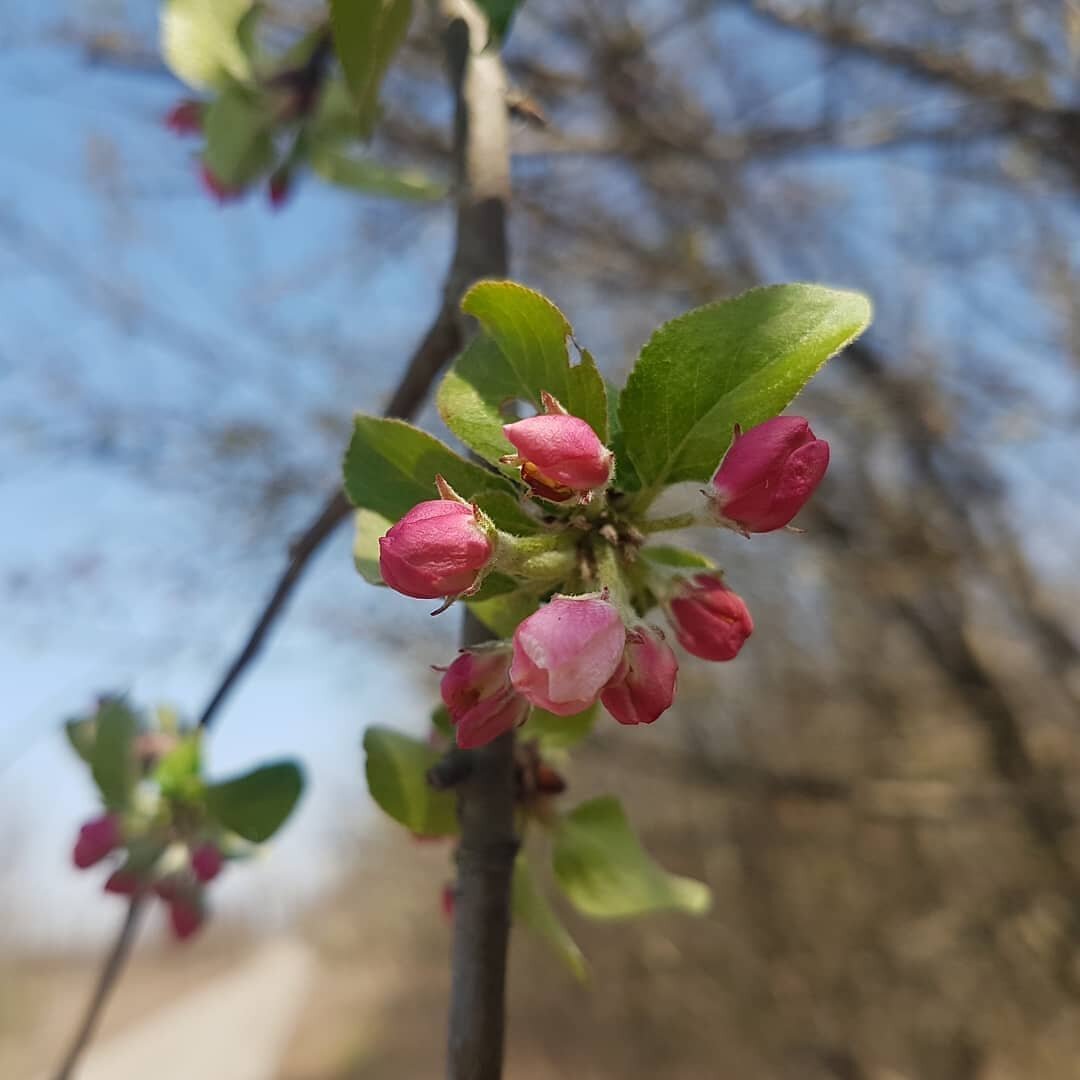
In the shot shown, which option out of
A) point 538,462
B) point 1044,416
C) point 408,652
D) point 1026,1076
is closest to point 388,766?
point 538,462

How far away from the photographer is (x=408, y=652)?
418 cm

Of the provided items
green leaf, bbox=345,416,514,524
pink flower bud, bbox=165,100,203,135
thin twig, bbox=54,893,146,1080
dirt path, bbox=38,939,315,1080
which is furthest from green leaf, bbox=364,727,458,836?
dirt path, bbox=38,939,315,1080

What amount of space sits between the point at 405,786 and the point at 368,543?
0.14 meters

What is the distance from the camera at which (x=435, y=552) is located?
0.32 meters

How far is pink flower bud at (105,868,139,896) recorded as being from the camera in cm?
71

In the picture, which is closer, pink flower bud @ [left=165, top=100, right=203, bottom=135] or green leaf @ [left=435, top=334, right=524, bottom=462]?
green leaf @ [left=435, top=334, right=524, bottom=462]

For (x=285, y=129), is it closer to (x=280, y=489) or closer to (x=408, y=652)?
(x=280, y=489)

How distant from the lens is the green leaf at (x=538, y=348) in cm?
37

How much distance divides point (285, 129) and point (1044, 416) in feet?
9.42

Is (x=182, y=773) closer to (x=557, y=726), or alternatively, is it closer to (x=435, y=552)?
(x=557, y=726)

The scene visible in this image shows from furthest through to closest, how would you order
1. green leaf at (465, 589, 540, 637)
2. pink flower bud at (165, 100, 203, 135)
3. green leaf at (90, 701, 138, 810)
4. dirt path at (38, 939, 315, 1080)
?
dirt path at (38, 939, 315, 1080) → pink flower bud at (165, 100, 203, 135) → green leaf at (90, 701, 138, 810) → green leaf at (465, 589, 540, 637)

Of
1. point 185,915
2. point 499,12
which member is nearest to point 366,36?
point 499,12

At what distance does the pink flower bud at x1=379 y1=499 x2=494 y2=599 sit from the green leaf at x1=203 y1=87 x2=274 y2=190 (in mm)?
650

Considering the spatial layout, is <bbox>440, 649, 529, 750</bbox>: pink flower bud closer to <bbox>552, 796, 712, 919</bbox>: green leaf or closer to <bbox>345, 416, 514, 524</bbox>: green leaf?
<bbox>345, 416, 514, 524</bbox>: green leaf
